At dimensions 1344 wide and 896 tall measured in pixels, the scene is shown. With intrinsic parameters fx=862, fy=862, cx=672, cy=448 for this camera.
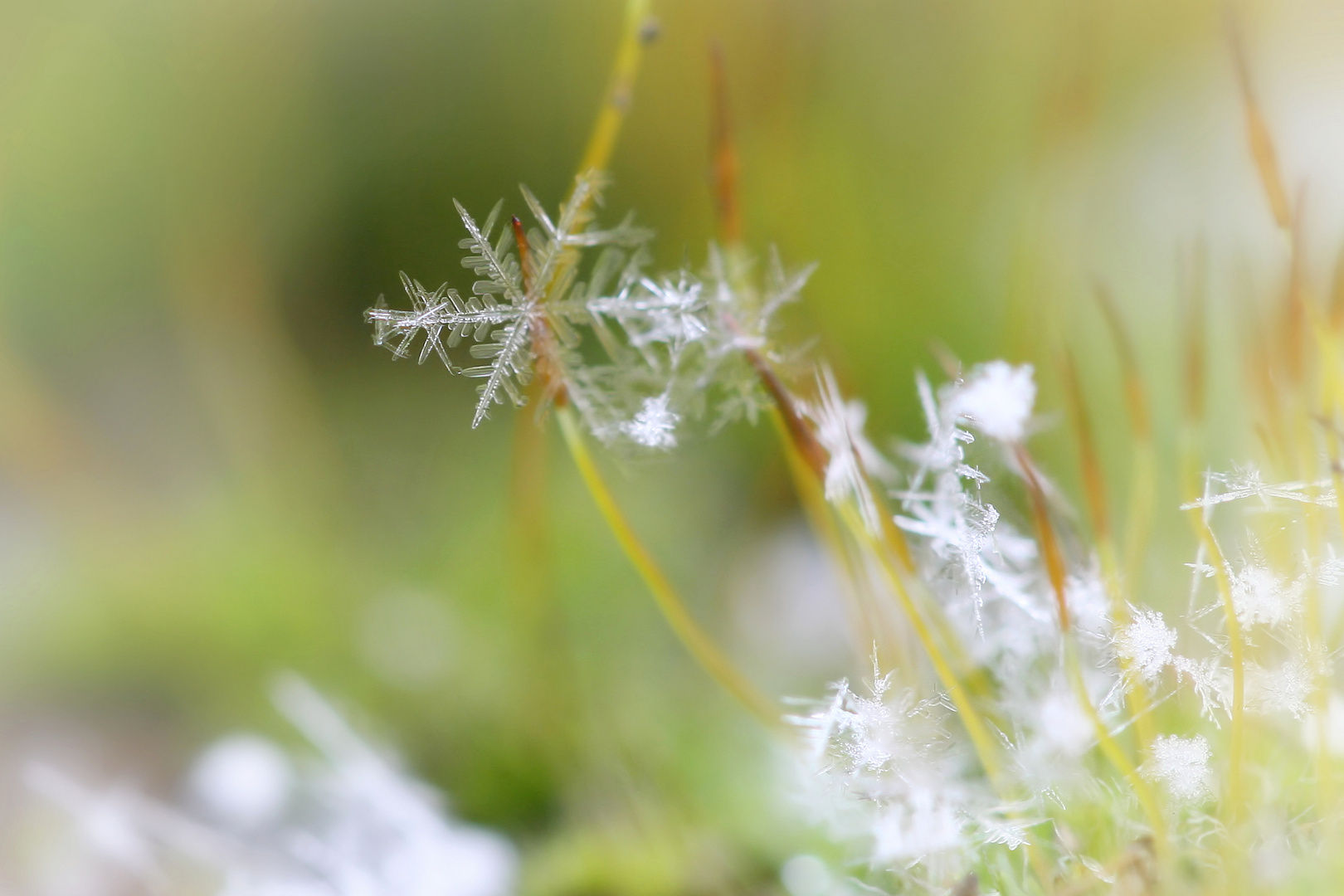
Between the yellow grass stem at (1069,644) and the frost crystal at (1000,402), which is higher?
the frost crystal at (1000,402)

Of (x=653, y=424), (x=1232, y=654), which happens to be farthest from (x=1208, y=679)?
(x=653, y=424)

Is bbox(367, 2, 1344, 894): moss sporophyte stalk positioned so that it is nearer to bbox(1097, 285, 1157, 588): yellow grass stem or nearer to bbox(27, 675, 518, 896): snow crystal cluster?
bbox(1097, 285, 1157, 588): yellow grass stem

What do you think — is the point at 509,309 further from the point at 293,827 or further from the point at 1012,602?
the point at 293,827

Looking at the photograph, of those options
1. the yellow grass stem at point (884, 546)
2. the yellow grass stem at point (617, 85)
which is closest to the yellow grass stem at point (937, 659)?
the yellow grass stem at point (884, 546)

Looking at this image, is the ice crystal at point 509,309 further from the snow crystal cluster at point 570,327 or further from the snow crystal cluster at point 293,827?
the snow crystal cluster at point 293,827

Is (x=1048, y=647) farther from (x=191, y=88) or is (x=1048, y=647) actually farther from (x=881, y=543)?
(x=191, y=88)

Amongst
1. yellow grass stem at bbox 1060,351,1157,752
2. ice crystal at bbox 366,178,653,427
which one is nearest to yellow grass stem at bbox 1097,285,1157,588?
yellow grass stem at bbox 1060,351,1157,752
